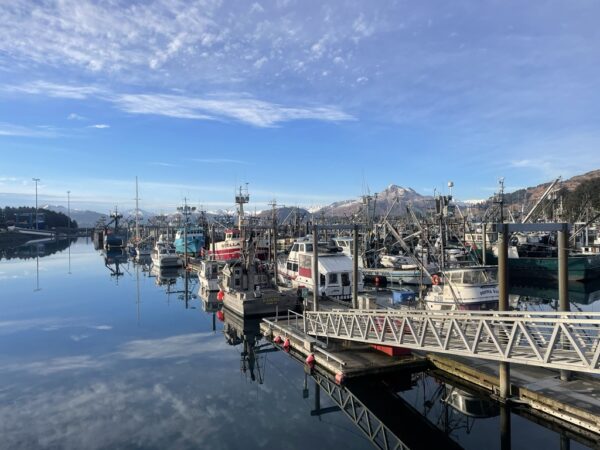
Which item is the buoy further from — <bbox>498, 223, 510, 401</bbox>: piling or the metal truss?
<bbox>498, 223, 510, 401</bbox>: piling

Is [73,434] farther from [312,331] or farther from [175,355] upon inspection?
[312,331]

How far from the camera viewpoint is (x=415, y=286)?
5197 cm

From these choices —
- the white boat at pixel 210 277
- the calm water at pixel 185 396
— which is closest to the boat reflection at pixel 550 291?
the calm water at pixel 185 396

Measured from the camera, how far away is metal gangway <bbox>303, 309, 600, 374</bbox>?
13596 millimetres

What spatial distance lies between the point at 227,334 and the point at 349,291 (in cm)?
1157

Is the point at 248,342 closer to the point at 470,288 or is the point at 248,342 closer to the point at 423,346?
the point at 423,346

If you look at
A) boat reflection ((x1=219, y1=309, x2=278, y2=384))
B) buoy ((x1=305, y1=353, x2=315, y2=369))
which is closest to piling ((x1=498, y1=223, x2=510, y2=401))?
buoy ((x1=305, y1=353, x2=315, y2=369))

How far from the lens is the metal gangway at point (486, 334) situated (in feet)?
44.6

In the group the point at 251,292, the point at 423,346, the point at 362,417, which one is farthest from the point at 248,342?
the point at 423,346

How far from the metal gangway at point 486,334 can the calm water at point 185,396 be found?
7.85ft

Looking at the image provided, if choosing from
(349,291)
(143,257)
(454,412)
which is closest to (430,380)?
(454,412)

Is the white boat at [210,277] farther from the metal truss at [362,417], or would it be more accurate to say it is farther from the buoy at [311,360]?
the metal truss at [362,417]

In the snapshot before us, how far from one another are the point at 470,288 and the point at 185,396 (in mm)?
20933

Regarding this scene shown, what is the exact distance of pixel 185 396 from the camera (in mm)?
20516
